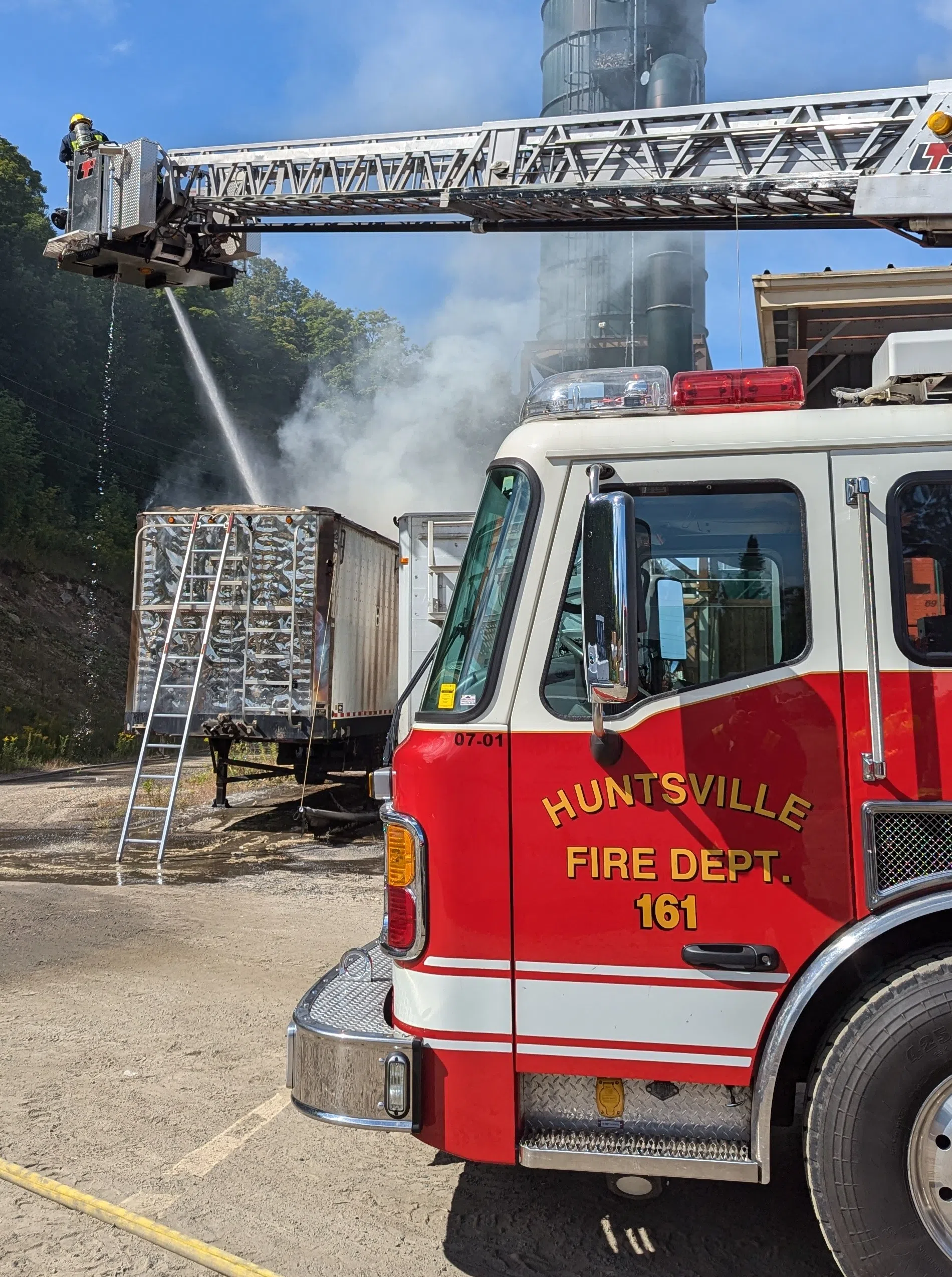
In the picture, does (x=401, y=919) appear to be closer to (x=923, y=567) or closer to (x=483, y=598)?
(x=483, y=598)

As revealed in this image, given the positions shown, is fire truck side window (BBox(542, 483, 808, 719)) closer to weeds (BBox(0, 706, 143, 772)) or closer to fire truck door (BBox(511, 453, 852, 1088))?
fire truck door (BBox(511, 453, 852, 1088))

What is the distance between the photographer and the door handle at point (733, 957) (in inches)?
109

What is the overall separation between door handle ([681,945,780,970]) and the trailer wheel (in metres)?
0.25

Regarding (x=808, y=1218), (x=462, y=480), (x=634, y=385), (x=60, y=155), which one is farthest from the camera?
(x=462, y=480)

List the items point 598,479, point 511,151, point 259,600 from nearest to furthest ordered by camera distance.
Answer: point 598,479 < point 511,151 < point 259,600

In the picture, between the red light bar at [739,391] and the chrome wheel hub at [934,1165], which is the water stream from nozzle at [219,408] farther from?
the chrome wheel hub at [934,1165]

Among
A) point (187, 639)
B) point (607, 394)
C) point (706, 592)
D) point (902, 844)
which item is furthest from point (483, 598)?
point (187, 639)

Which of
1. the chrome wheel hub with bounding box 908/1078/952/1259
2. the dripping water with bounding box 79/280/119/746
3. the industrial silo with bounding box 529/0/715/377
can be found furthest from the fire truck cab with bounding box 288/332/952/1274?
the industrial silo with bounding box 529/0/715/377

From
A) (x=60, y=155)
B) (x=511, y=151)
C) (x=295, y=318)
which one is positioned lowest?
(x=511, y=151)

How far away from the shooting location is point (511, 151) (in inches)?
316

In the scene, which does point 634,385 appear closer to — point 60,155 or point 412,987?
point 412,987

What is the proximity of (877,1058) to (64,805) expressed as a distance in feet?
41.4

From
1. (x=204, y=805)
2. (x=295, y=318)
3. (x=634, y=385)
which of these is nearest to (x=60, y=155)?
(x=204, y=805)

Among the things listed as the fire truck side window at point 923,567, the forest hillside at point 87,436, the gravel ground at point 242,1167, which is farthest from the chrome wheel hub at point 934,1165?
the forest hillside at point 87,436
